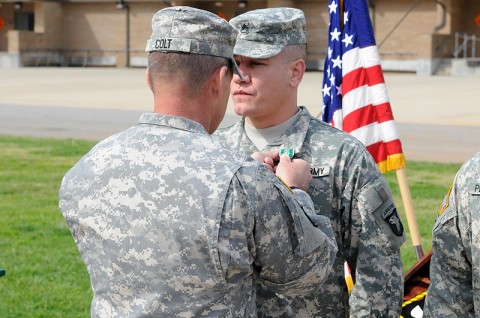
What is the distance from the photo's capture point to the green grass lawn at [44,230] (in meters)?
7.26

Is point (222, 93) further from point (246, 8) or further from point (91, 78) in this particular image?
point (246, 8)

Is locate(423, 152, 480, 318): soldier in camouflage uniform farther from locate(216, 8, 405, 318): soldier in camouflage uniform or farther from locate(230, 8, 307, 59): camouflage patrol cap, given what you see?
locate(230, 8, 307, 59): camouflage patrol cap

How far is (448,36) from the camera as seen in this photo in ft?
123

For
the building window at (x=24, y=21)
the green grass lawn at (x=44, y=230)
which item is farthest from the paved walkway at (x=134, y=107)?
the building window at (x=24, y=21)

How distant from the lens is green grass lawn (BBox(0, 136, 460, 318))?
7.26 metres

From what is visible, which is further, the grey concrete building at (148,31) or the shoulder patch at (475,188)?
the grey concrete building at (148,31)

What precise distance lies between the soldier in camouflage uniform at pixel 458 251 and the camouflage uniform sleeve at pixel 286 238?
49 cm

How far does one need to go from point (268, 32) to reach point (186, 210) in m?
1.35

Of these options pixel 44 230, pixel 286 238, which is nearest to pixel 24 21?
pixel 44 230

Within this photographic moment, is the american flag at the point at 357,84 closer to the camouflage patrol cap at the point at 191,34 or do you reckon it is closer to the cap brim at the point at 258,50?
the cap brim at the point at 258,50

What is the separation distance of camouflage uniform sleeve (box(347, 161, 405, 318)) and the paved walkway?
35.1ft

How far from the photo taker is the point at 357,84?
18.9 feet

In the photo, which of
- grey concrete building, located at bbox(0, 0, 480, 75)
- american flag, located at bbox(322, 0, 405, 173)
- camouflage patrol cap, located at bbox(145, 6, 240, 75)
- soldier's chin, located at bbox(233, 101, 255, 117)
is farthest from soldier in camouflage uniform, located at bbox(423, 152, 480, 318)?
grey concrete building, located at bbox(0, 0, 480, 75)

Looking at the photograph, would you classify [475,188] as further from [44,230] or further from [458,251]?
[44,230]
